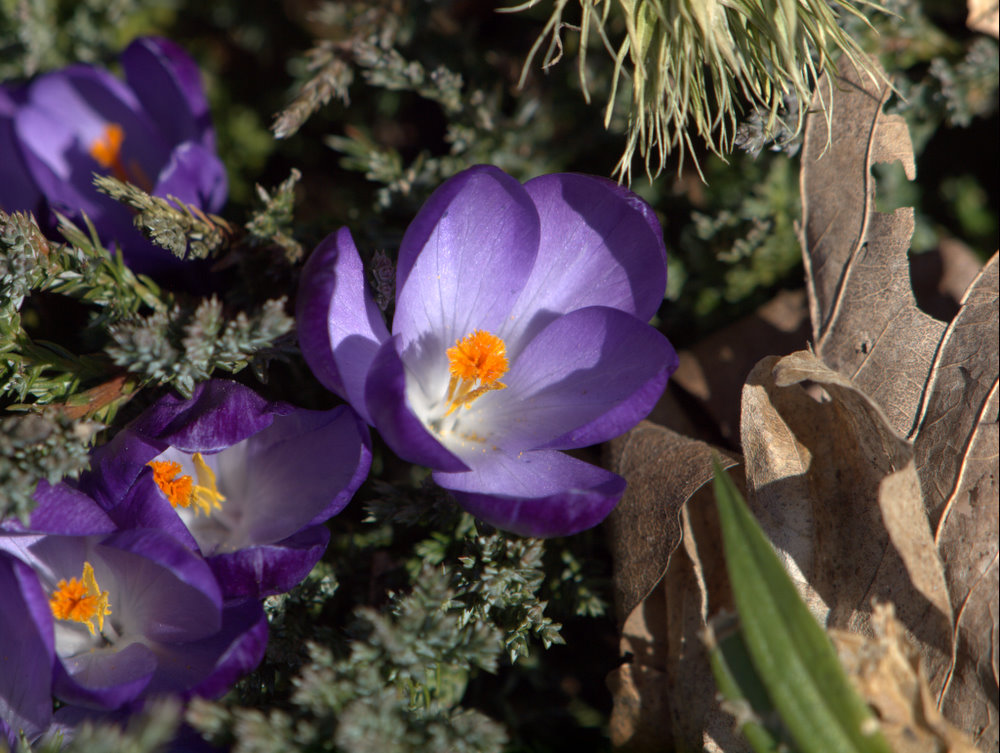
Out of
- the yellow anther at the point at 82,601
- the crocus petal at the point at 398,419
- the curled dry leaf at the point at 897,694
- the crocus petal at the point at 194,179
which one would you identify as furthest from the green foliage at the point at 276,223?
the curled dry leaf at the point at 897,694

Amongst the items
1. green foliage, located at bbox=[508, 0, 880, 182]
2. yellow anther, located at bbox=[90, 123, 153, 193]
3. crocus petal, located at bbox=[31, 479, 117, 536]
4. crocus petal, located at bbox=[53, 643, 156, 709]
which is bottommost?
crocus petal, located at bbox=[53, 643, 156, 709]

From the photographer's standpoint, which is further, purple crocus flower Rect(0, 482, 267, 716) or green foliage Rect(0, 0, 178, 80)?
green foliage Rect(0, 0, 178, 80)

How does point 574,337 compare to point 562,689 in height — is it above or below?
above

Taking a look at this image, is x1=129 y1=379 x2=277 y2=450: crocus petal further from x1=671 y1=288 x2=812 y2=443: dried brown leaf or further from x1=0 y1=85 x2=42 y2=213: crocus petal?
x1=671 y1=288 x2=812 y2=443: dried brown leaf

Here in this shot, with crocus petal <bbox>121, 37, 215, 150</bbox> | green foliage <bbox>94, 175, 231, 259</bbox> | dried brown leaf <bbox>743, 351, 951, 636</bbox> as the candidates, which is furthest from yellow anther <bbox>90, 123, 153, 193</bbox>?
dried brown leaf <bbox>743, 351, 951, 636</bbox>

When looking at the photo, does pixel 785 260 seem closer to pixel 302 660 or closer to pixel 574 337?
pixel 574 337

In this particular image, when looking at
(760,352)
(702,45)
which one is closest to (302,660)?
(760,352)
